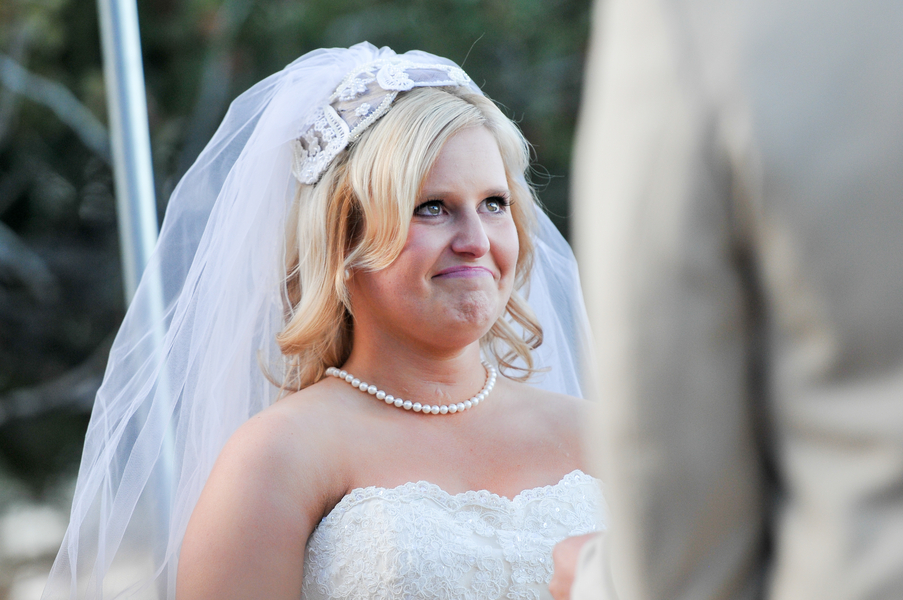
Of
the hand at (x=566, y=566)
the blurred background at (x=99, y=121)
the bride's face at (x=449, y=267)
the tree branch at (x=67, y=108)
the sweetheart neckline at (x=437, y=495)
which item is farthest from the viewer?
the blurred background at (x=99, y=121)

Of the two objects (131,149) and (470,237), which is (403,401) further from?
(131,149)

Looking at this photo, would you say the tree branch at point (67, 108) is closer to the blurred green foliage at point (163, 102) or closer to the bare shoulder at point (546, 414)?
the blurred green foliage at point (163, 102)

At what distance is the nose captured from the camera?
2021 mm

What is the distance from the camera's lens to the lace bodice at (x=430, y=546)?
5.91 ft

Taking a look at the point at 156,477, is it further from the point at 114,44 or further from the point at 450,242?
the point at 114,44

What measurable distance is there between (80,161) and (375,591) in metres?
8.96

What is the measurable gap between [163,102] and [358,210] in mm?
8416

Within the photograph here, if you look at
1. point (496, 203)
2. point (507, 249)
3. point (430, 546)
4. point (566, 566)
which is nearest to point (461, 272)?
point (507, 249)

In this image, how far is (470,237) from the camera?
6.66ft

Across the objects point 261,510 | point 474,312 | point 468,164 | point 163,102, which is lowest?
point 163,102

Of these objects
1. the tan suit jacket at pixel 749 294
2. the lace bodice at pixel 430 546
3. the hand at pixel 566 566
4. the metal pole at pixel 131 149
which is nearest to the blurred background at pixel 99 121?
the metal pole at pixel 131 149

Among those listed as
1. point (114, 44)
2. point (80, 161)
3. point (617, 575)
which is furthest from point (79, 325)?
point (617, 575)

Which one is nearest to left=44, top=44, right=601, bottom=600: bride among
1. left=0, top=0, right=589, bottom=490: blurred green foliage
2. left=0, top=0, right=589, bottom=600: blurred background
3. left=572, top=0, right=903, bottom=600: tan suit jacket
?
left=572, top=0, right=903, bottom=600: tan suit jacket

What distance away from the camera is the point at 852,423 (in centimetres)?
64
